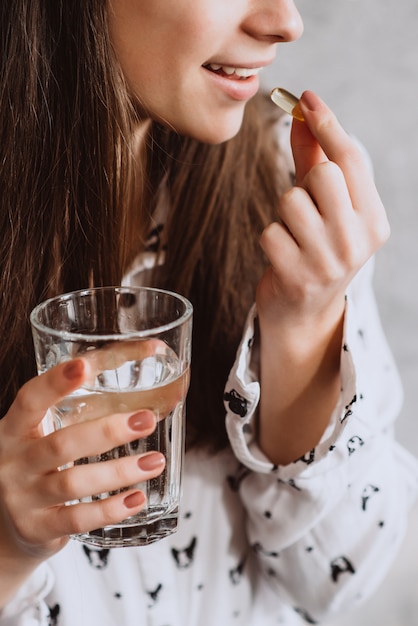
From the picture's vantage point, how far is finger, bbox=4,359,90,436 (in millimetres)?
520

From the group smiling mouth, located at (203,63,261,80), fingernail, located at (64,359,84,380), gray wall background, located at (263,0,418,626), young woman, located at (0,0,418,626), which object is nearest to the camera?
fingernail, located at (64,359,84,380)

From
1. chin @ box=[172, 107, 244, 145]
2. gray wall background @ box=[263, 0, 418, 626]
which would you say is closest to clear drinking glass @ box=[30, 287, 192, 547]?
chin @ box=[172, 107, 244, 145]

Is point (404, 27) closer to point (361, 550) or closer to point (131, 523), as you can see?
point (361, 550)

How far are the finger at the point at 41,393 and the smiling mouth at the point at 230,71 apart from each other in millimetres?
402

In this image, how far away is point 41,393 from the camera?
537 mm

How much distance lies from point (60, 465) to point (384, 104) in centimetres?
93

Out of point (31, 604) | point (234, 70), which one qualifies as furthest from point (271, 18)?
point (31, 604)

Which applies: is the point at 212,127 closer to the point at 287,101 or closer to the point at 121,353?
the point at 287,101

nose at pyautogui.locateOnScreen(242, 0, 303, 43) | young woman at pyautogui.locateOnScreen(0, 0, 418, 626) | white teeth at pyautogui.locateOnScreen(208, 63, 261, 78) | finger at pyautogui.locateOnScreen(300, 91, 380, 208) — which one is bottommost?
young woman at pyautogui.locateOnScreen(0, 0, 418, 626)

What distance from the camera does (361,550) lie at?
1.00 m

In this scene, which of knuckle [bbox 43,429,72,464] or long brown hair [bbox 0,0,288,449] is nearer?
knuckle [bbox 43,429,72,464]

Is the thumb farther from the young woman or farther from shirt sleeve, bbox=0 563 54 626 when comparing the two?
shirt sleeve, bbox=0 563 54 626

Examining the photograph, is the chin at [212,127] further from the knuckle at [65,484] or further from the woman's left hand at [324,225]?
the knuckle at [65,484]

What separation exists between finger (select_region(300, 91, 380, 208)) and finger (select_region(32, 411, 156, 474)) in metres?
0.30
